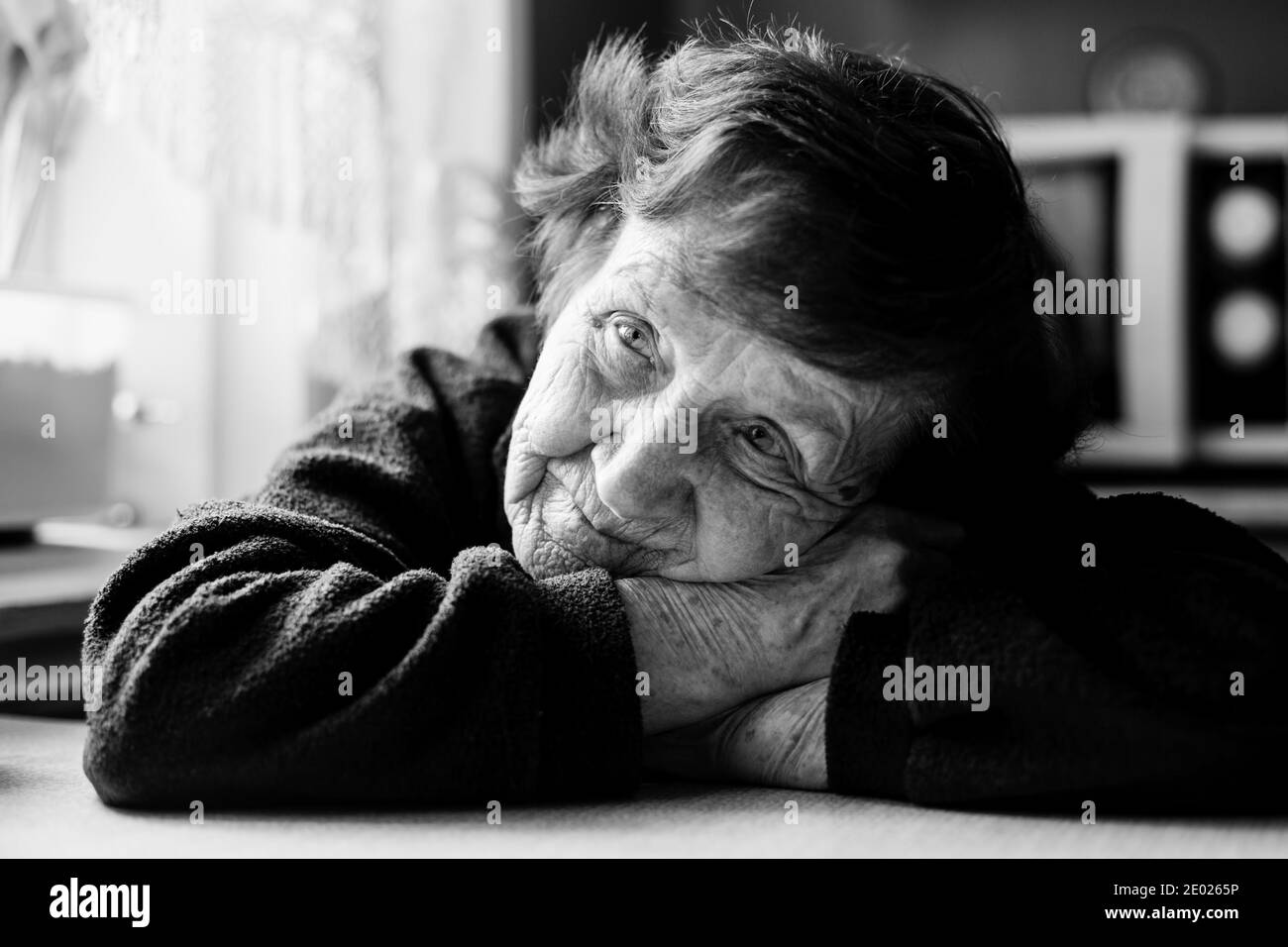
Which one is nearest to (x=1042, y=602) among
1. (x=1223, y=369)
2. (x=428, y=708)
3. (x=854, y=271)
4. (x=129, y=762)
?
(x=854, y=271)

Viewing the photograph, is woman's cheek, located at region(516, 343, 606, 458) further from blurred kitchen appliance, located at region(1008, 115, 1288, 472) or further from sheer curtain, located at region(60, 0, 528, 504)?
blurred kitchen appliance, located at region(1008, 115, 1288, 472)

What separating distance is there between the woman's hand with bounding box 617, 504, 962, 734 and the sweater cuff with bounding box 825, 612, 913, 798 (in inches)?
2.0

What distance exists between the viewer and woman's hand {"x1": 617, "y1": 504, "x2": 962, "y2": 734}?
0.77 metres

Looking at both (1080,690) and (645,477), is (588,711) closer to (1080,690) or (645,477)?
(645,477)

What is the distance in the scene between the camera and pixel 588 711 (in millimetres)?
699

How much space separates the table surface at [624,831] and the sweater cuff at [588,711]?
15 mm

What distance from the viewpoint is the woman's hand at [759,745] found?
76cm

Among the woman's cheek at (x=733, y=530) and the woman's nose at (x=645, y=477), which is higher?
the woman's nose at (x=645, y=477)

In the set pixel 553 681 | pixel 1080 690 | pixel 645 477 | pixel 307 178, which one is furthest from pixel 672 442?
pixel 307 178

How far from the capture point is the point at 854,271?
2.43 feet

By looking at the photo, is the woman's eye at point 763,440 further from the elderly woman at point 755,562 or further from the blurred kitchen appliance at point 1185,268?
the blurred kitchen appliance at point 1185,268

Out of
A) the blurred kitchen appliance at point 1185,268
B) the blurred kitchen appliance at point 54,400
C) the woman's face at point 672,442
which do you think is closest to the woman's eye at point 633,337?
the woman's face at point 672,442

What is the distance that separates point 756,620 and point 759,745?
0.08 metres

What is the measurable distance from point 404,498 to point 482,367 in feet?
0.67
